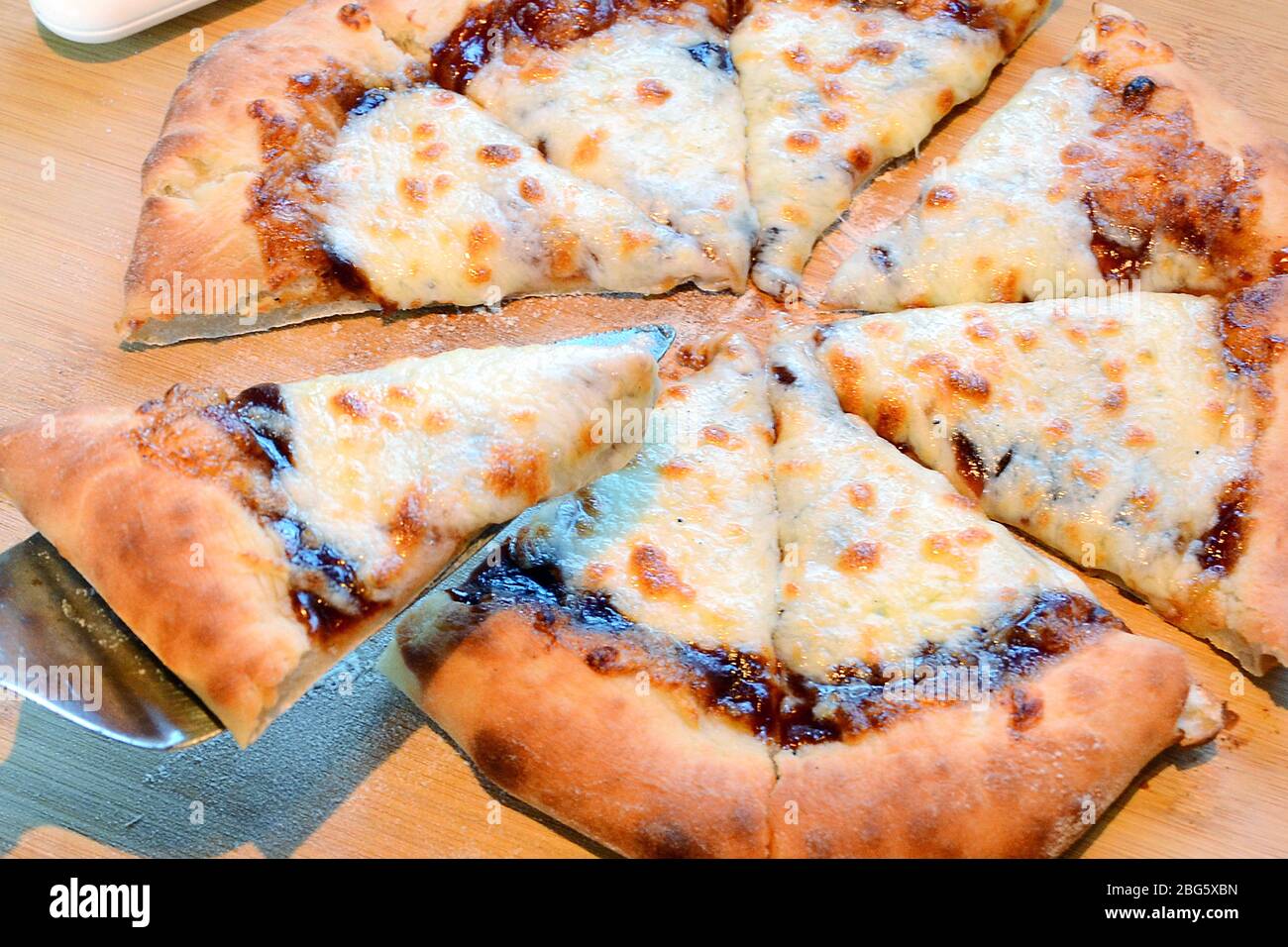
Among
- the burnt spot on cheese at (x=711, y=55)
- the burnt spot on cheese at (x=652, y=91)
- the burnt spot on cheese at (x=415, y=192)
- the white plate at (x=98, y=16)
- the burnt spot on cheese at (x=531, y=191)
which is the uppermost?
the burnt spot on cheese at (x=711, y=55)

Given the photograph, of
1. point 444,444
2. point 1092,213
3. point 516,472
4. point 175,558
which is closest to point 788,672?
point 516,472

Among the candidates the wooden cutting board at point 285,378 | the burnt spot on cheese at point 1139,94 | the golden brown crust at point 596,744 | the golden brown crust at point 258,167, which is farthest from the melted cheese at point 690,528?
the burnt spot on cheese at point 1139,94

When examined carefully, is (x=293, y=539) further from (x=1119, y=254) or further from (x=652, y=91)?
(x=1119, y=254)

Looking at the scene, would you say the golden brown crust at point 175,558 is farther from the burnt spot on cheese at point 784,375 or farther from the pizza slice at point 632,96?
the pizza slice at point 632,96

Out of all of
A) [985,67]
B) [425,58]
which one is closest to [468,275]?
[425,58]

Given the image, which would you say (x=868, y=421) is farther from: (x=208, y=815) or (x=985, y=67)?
(x=208, y=815)

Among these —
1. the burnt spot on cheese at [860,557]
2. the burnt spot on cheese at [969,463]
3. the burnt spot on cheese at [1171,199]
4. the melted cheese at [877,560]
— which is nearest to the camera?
the melted cheese at [877,560]
